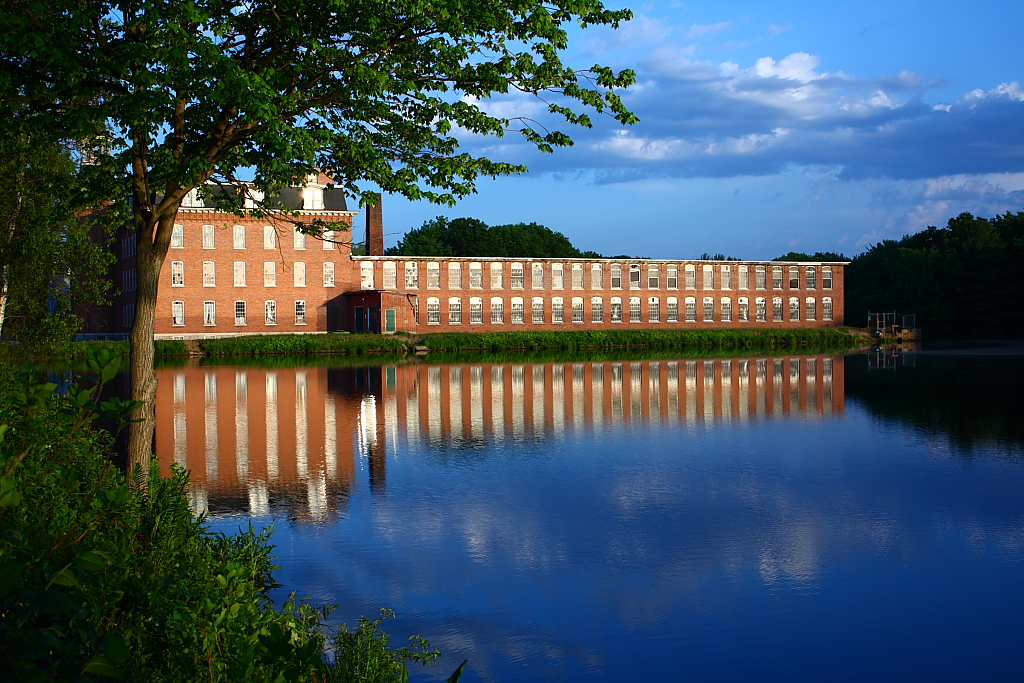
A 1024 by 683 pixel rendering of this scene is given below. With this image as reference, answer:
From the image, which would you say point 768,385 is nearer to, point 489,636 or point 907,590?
point 907,590

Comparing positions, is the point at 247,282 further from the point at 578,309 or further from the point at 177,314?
the point at 578,309

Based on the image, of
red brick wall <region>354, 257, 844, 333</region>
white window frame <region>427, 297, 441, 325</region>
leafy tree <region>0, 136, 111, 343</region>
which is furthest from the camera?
red brick wall <region>354, 257, 844, 333</region>

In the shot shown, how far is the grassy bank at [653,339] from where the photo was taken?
56.5 meters

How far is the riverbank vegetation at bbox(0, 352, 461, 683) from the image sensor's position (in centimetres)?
299

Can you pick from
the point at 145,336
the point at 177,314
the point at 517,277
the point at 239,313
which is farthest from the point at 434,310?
the point at 145,336

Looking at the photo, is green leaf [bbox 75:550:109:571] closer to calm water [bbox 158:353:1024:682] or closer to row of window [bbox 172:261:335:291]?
calm water [bbox 158:353:1024:682]

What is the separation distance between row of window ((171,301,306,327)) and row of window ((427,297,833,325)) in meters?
9.87

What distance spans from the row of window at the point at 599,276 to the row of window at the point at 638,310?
1.10 meters

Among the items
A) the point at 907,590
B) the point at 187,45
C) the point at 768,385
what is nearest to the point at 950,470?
the point at 907,590

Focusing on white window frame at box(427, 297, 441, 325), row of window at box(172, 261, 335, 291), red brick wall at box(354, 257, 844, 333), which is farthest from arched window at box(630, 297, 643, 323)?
row of window at box(172, 261, 335, 291)

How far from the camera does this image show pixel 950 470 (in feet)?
44.2

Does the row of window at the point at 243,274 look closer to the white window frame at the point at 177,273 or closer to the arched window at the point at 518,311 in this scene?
the white window frame at the point at 177,273

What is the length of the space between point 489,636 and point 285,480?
667 cm

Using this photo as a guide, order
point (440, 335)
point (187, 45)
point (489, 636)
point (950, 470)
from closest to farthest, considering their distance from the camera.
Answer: point (489, 636), point (187, 45), point (950, 470), point (440, 335)
